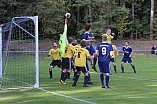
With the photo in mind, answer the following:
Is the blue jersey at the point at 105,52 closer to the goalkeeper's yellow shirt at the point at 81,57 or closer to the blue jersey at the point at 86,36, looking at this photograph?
the goalkeeper's yellow shirt at the point at 81,57

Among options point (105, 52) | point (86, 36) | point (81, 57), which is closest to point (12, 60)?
point (86, 36)

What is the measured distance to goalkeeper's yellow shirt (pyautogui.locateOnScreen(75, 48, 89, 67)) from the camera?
10805 mm

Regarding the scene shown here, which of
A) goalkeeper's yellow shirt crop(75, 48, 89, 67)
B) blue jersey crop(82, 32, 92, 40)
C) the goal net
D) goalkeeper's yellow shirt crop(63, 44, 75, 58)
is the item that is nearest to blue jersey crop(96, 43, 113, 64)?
goalkeeper's yellow shirt crop(75, 48, 89, 67)

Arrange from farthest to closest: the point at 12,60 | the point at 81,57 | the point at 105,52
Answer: the point at 12,60
the point at 81,57
the point at 105,52

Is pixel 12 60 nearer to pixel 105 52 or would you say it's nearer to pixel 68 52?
pixel 68 52

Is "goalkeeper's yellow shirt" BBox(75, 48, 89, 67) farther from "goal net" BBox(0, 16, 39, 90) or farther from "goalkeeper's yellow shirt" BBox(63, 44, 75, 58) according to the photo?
"goal net" BBox(0, 16, 39, 90)

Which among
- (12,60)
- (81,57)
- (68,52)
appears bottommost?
(12,60)

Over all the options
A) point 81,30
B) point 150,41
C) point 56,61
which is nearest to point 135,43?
point 150,41

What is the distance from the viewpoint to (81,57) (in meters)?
10.8

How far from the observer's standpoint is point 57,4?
4591 centimetres

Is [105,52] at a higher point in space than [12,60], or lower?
higher

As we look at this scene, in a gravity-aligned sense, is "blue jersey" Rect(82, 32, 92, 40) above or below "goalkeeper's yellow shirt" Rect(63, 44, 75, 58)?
above

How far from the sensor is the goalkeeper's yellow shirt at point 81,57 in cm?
1080

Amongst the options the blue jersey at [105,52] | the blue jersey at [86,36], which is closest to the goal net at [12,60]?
the blue jersey at [86,36]
